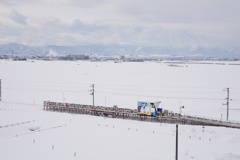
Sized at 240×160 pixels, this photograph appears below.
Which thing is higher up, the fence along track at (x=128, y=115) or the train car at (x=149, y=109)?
the train car at (x=149, y=109)

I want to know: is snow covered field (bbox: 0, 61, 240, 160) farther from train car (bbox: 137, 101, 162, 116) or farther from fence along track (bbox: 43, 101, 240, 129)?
train car (bbox: 137, 101, 162, 116)

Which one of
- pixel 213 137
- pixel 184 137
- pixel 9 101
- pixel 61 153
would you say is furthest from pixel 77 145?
pixel 9 101

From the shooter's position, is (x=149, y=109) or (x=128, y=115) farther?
(x=128, y=115)

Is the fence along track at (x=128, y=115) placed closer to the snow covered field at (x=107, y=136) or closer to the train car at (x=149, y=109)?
the train car at (x=149, y=109)

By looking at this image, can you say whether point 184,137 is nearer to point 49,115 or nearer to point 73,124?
point 73,124

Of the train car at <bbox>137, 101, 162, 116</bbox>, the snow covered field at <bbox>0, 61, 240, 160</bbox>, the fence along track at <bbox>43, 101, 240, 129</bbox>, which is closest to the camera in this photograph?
the snow covered field at <bbox>0, 61, 240, 160</bbox>

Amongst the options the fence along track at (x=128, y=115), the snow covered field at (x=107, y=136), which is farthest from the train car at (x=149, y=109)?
the snow covered field at (x=107, y=136)

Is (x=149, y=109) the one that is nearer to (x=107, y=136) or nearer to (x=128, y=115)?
(x=128, y=115)

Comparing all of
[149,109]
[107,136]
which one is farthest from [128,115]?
[107,136]

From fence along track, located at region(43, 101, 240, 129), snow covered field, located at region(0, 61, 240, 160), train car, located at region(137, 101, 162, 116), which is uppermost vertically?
train car, located at region(137, 101, 162, 116)

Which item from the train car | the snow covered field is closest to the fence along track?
the train car

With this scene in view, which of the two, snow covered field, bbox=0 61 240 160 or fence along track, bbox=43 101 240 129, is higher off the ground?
fence along track, bbox=43 101 240 129

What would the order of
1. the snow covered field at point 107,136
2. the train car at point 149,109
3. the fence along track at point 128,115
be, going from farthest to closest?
the train car at point 149,109, the fence along track at point 128,115, the snow covered field at point 107,136

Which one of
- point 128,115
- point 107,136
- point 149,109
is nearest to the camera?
point 107,136
